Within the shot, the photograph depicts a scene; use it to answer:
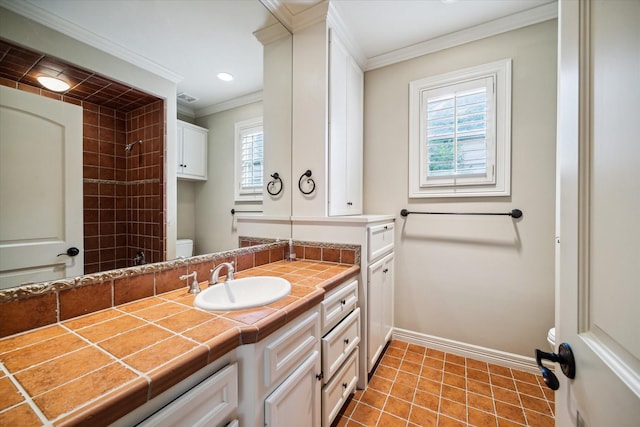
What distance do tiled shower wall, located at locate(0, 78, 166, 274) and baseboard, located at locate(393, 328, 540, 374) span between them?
206cm

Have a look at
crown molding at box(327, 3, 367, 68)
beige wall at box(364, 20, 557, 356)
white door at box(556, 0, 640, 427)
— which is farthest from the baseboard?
crown molding at box(327, 3, 367, 68)

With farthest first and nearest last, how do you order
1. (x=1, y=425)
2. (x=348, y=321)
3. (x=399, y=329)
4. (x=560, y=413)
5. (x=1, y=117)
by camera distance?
(x=399, y=329) → (x=348, y=321) → (x=1, y=117) → (x=560, y=413) → (x=1, y=425)

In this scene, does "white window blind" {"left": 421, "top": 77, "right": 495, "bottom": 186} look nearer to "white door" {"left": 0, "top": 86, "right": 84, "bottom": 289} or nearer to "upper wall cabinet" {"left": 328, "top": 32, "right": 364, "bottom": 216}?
"upper wall cabinet" {"left": 328, "top": 32, "right": 364, "bottom": 216}

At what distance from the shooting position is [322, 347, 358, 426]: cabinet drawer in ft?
4.09

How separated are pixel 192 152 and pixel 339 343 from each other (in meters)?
1.26

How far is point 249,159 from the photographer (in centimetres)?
163

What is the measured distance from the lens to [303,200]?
1.87 meters

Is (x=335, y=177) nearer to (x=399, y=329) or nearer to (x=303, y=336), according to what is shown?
(x=303, y=336)

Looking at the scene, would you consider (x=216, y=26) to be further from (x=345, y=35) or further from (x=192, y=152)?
(x=345, y=35)

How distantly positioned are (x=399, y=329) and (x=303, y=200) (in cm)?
147

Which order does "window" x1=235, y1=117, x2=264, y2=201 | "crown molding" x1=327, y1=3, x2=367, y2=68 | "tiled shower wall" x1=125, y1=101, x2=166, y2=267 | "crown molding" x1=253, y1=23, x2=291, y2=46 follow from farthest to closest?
"crown molding" x1=327, y1=3, x2=367, y2=68 < "crown molding" x1=253, y1=23, x2=291, y2=46 < "window" x1=235, y1=117, x2=264, y2=201 < "tiled shower wall" x1=125, y1=101, x2=166, y2=267

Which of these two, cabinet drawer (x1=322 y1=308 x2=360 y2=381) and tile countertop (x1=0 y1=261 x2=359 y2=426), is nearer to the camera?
tile countertop (x1=0 y1=261 x2=359 y2=426)

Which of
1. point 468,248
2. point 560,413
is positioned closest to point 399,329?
point 468,248

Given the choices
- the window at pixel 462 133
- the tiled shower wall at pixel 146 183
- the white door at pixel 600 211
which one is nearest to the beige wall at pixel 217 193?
the tiled shower wall at pixel 146 183
